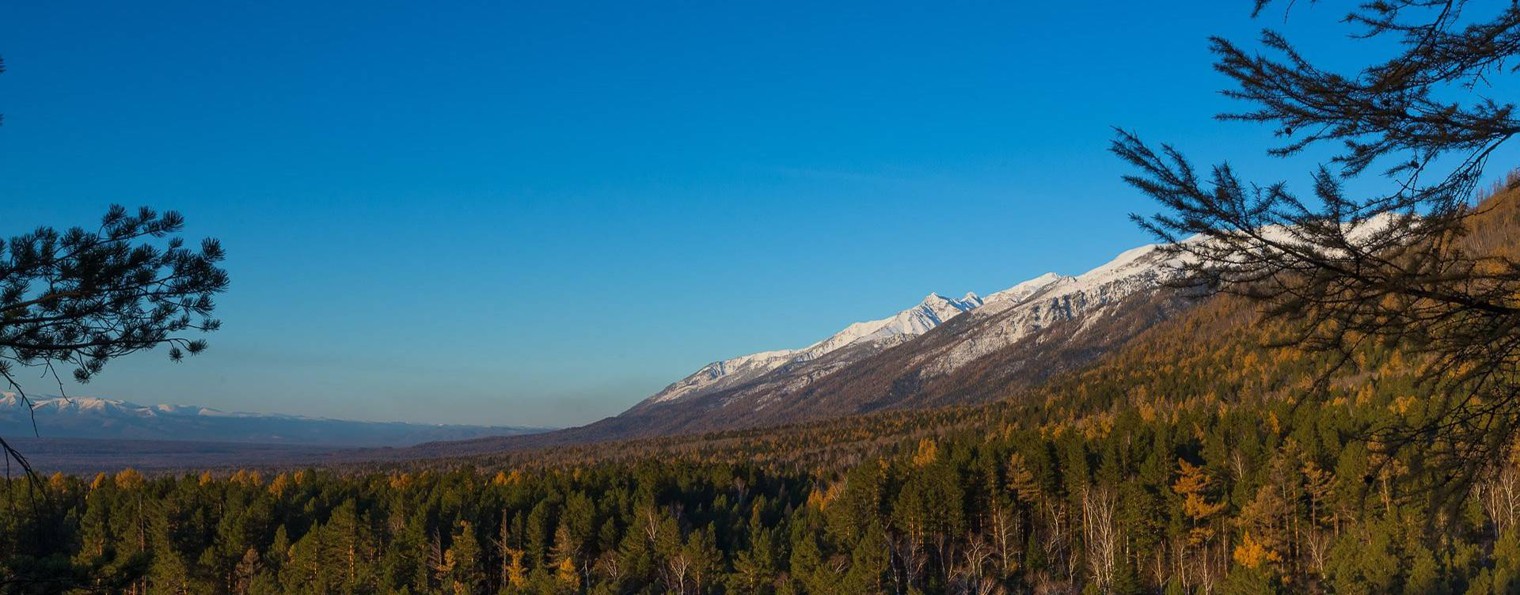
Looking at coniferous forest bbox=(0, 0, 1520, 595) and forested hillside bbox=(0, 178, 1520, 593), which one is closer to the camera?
coniferous forest bbox=(0, 0, 1520, 595)

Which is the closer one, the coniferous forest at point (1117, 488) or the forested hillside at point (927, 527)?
the coniferous forest at point (1117, 488)

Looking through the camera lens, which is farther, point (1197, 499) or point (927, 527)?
point (927, 527)

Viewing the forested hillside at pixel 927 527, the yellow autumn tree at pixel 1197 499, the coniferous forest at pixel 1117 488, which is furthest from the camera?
the yellow autumn tree at pixel 1197 499

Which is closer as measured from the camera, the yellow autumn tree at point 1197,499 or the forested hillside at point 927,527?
the forested hillside at point 927,527

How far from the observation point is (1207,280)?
7.61 meters

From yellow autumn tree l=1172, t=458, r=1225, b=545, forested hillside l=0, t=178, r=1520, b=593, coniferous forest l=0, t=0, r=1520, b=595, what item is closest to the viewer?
coniferous forest l=0, t=0, r=1520, b=595

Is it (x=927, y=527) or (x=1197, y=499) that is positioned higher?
(x=1197, y=499)

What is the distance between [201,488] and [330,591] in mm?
34615

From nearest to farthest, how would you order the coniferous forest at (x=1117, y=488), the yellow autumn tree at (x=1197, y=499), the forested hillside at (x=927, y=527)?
1. the coniferous forest at (x=1117, y=488)
2. the forested hillside at (x=927, y=527)
3. the yellow autumn tree at (x=1197, y=499)

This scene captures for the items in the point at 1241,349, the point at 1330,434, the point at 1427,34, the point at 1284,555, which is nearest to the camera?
the point at 1427,34

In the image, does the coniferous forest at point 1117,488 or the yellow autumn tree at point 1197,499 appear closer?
the coniferous forest at point 1117,488

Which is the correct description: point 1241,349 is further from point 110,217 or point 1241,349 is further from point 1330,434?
point 110,217

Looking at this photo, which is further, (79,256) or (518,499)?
(518,499)

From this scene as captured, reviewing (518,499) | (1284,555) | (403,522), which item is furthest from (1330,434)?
(403,522)
